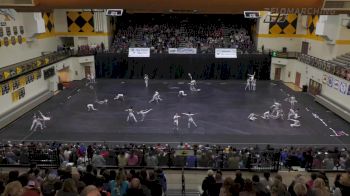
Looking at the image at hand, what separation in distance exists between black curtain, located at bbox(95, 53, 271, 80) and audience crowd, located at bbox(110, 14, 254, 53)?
4.44 ft

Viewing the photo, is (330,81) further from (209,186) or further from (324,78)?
(209,186)

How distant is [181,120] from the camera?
2478 cm

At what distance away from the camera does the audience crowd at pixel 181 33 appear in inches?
1677

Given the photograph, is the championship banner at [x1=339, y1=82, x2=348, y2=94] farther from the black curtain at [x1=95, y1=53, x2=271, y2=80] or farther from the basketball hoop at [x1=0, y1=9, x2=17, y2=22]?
the basketball hoop at [x1=0, y1=9, x2=17, y2=22]

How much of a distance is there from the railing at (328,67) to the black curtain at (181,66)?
18.9 ft

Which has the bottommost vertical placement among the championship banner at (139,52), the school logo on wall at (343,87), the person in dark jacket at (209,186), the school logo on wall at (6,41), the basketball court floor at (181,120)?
the basketball court floor at (181,120)

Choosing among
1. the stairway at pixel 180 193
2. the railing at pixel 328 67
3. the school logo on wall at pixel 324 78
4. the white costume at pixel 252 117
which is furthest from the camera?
the school logo on wall at pixel 324 78

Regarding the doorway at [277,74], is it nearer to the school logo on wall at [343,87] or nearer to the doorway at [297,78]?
the doorway at [297,78]

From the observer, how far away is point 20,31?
31.4 meters

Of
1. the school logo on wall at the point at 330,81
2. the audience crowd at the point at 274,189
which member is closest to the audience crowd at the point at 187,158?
the audience crowd at the point at 274,189

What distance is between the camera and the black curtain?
4025cm

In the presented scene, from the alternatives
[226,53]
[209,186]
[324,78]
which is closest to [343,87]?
[324,78]

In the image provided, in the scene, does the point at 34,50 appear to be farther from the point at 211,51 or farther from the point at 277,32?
the point at 277,32

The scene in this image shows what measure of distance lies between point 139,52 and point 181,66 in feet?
18.2
